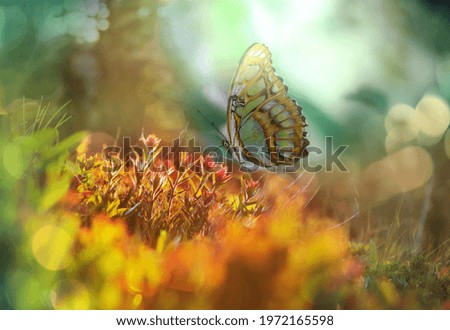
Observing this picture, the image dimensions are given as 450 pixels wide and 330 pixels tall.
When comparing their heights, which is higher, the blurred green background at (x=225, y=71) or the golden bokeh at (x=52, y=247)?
the blurred green background at (x=225, y=71)

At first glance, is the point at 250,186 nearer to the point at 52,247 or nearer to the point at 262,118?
the point at 262,118

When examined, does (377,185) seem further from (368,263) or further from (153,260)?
(153,260)

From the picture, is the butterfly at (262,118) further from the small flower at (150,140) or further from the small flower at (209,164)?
the small flower at (150,140)

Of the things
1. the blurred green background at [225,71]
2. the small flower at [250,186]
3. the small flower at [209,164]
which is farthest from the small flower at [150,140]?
the small flower at [250,186]

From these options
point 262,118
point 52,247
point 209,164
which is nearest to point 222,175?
point 209,164

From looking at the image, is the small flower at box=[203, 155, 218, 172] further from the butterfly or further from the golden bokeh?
the golden bokeh

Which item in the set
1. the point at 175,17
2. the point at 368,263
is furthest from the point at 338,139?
the point at 175,17
